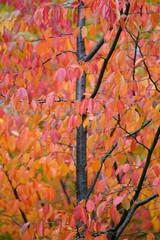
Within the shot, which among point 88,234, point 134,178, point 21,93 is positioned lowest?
point 88,234

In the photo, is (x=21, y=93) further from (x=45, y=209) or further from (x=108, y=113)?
(x=45, y=209)

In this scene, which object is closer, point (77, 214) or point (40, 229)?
point (77, 214)

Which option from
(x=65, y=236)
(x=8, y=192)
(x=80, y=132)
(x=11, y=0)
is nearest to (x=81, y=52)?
(x=80, y=132)

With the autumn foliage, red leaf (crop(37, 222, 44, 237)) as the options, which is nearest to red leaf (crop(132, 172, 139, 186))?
the autumn foliage

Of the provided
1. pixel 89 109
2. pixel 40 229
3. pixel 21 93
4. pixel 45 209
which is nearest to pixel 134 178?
pixel 89 109

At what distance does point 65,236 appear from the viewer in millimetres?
1746

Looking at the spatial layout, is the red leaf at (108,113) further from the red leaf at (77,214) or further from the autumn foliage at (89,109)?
the red leaf at (77,214)

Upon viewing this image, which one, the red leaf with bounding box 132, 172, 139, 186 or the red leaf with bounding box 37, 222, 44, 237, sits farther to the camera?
the red leaf with bounding box 37, 222, 44, 237

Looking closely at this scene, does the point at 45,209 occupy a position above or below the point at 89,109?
below

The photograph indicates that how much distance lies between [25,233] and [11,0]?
284cm

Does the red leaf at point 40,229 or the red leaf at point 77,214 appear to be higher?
the red leaf at point 77,214

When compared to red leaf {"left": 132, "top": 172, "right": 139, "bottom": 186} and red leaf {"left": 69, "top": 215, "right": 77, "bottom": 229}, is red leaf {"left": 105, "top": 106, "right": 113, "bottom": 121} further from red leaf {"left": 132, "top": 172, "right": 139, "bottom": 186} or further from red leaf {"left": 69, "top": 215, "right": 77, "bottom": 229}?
red leaf {"left": 69, "top": 215, "right": 77, "bottom": 229}

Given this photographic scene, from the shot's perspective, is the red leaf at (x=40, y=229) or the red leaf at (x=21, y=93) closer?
the red leaf at (x=21, y=93)

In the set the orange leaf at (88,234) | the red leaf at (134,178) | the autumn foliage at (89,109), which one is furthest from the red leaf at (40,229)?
the red leaf at (134,178)
